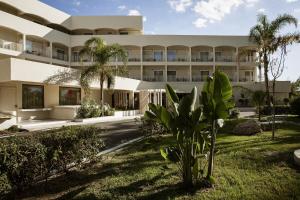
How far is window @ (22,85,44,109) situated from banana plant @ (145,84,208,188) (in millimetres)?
18210

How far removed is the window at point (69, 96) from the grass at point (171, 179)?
1733cm

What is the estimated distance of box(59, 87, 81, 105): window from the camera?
2488 centimetres

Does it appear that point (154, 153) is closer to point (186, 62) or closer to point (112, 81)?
point (112, 81)

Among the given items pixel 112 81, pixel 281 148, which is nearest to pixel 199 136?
pixel 281 148

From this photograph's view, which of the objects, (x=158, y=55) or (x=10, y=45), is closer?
(x=10, y=45)

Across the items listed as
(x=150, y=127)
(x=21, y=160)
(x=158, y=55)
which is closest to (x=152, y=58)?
(x=158, y=55)

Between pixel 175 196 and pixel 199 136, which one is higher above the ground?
pixel 199 136

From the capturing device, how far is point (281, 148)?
9.16 m

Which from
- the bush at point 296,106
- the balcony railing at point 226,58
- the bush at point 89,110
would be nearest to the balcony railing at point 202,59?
the balcony railing at point 226,58

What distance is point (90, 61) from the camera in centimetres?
3947

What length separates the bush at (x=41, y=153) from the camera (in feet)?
16.5

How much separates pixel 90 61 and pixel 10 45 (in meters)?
12.4

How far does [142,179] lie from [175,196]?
128cm

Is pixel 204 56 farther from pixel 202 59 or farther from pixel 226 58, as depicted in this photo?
pixel 226 58
